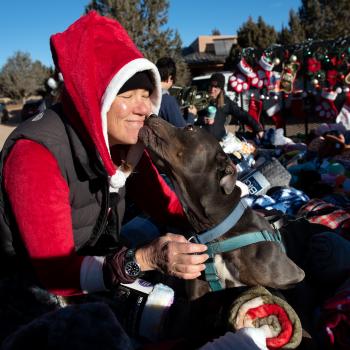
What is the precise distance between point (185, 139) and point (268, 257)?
952 mm

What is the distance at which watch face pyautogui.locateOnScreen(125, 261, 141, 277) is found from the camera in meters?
1.80

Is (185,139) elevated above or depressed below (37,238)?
above

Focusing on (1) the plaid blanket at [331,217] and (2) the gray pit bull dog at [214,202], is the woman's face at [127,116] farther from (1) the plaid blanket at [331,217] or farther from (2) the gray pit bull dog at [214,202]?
(1) the plaid blanket at [331,217]

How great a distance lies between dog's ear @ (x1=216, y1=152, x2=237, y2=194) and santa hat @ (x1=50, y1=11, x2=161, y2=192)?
706mm

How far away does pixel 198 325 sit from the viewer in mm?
2178

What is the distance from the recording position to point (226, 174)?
2451 millimetres

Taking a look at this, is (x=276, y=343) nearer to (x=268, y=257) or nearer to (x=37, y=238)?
(x=268, y=257)

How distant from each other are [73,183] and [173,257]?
2.45 ft

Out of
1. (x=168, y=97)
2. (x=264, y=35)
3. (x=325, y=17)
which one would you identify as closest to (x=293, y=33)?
(x=264, y=35)

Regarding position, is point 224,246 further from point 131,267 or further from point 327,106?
point 327,106

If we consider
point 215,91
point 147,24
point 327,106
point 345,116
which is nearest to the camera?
point 215,91

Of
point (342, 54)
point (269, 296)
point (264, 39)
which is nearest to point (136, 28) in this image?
point (264, 39)

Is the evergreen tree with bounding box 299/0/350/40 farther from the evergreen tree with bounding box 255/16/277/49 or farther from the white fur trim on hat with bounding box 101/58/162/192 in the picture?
the white fur trim on hat with bounding box 101/58/162/192

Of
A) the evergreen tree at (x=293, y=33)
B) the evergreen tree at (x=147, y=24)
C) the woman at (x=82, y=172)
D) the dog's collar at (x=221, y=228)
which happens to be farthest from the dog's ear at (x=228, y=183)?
the evergreen tree at (x=293, y=33)
